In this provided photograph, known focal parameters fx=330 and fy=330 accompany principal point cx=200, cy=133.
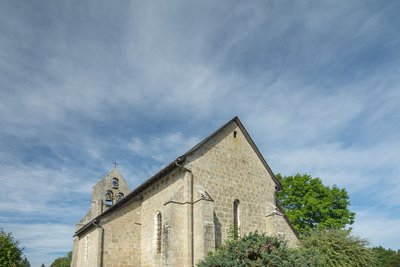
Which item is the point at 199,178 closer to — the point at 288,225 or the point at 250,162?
the point at 250,162

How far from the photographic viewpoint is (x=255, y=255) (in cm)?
1166

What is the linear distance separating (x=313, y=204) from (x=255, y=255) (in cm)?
2375

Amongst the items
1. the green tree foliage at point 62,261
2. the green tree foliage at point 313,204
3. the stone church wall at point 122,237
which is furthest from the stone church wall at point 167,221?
the green tree foliage at point 62,261

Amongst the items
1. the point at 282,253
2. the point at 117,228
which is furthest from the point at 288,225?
the point at 117,228

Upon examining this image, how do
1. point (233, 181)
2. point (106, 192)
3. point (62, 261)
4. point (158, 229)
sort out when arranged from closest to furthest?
point (233, 181) < point (158, 229) < point (106, 192) < point (62, 261)

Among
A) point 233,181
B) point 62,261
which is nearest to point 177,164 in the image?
point 233,181

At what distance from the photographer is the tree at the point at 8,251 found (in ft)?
81.6

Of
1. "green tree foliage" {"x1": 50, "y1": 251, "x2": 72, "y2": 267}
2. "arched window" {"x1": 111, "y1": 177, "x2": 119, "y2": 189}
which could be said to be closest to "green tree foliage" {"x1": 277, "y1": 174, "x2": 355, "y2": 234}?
"arched window" {"x1": 111, "y1": 177, "x2": 119, "y2": 189}

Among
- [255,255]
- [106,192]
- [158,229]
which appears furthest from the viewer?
[106,192]

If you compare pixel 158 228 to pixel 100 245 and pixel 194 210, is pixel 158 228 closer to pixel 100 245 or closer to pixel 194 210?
pixel 100 245

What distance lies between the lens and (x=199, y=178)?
52.1ft

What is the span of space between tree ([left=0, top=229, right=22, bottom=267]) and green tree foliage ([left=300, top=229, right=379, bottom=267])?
71.4 ft

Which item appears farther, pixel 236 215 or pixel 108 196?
pixel 108 196

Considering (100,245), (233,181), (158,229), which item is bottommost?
(100,245)
